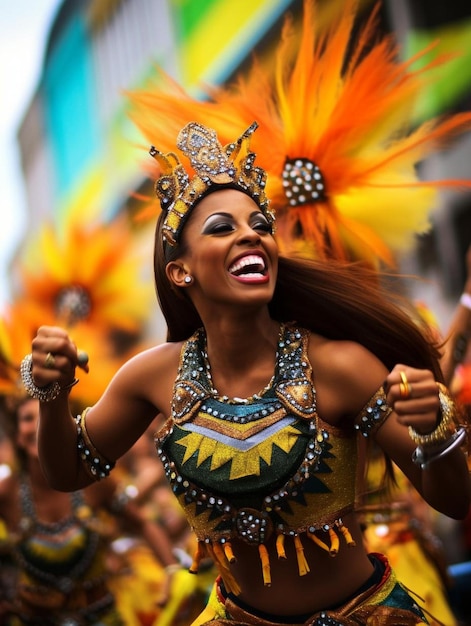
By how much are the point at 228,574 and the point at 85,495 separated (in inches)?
112

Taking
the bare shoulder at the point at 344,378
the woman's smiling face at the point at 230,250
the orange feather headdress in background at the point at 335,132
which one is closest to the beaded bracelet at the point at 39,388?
the woman's smiling face at the point at 230,250

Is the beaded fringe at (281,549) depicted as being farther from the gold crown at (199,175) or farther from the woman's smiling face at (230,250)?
the gold crown at (199,175)

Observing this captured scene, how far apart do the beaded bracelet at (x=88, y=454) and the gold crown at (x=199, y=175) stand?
2.35 ft

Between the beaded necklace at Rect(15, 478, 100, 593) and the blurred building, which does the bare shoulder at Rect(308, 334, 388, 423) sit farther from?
the beaded necklace at Rect(15, 478, 100, 593)

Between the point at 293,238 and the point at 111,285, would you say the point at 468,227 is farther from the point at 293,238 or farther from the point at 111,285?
the point at 293,238

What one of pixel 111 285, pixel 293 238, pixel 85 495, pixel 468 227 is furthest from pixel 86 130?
pixel 293 238

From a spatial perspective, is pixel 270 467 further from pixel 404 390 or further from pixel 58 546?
pixel 58 546

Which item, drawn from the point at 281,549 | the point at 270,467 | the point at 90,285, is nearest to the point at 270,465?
the point at 270,467

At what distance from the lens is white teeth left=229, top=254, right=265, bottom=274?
312 centimetres

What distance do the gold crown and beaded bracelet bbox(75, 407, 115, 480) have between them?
2.35 ft

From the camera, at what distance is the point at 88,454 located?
11.4ft

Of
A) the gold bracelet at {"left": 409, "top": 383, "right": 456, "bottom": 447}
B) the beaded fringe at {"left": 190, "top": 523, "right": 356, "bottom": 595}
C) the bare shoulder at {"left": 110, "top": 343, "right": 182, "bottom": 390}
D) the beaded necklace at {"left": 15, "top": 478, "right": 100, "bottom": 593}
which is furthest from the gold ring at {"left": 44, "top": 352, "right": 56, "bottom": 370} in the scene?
the beaded necklace at {"left": 15, "top": 478, "right": 100, "bottom": 593}

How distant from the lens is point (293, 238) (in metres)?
4.09

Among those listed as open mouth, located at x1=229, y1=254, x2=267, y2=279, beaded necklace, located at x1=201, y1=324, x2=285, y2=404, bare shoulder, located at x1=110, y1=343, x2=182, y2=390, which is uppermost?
open mouth, located at x1=229, y1=254, x2=267, y2=279
